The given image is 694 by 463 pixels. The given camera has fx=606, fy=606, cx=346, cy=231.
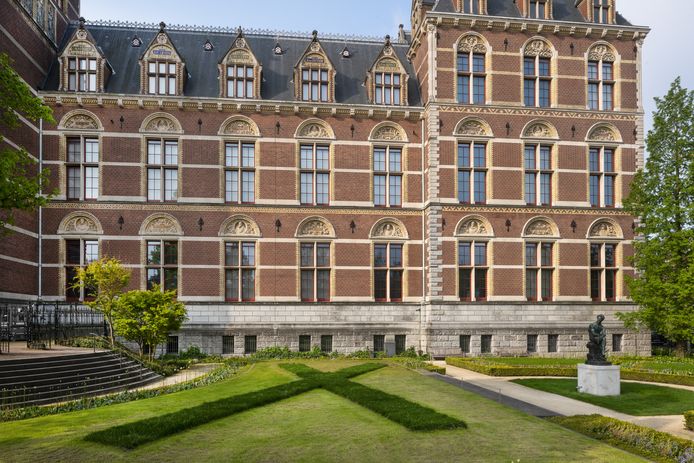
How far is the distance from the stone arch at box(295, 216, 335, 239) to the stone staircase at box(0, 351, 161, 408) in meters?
11.0

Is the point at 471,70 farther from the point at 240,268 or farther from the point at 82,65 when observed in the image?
the point at 82,65

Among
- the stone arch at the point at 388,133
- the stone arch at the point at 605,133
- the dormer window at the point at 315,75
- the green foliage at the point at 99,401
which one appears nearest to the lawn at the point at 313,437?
the green foliage at the point at 99,401

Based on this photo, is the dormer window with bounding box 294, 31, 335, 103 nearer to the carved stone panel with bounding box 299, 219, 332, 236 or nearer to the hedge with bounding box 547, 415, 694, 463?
the carved stone panel with bounding box 299, 219, 332, 236

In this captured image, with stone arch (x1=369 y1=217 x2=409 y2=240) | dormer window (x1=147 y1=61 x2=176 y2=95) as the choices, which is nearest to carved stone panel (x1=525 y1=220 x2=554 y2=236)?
stone arch (x1=369 y1=217 x2=409 y2=240)

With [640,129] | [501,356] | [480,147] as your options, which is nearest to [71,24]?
[480,147]

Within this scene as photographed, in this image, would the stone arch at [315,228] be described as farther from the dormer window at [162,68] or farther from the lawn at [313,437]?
the lawn at [313,437]

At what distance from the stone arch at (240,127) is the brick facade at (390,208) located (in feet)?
0.18

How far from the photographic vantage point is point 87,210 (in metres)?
28.7

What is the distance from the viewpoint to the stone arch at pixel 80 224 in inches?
1125

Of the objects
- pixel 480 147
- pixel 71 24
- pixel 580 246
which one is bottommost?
pixel 580 246

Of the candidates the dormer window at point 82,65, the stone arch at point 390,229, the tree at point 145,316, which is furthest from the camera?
the stone arch at point 390,229

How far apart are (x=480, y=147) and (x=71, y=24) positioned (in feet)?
75.4

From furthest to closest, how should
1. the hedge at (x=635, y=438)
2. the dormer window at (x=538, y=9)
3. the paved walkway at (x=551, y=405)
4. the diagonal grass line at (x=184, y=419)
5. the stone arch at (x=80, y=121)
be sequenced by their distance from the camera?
the dormer window at (x=538, y=9), the stone arch at (x=80, y=121), the paved walkway at (x=551, y=405), the diagonal grass line at (x=184, y=419), the hedge at (x=635, y=438)

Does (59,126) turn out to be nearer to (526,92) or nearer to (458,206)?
(458,206)
